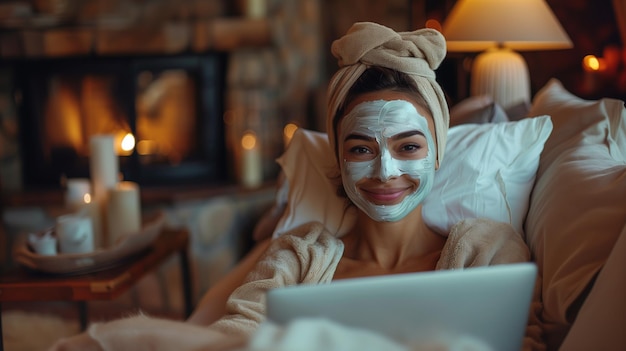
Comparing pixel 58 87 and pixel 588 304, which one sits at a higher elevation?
pixel 58 87

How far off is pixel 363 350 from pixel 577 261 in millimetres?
616

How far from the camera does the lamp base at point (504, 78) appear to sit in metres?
2.51

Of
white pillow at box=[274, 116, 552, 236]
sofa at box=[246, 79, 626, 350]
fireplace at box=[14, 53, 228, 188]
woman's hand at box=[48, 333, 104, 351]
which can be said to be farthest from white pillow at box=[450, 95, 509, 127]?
fireplace at box=[14, 53, 228, 188]

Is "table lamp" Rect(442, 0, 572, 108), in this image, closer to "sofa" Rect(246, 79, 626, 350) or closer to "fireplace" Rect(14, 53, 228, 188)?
"sofa" Rect(246, 79, 626, 350)

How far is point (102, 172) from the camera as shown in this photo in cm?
220

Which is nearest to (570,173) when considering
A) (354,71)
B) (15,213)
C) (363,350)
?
(354,71)

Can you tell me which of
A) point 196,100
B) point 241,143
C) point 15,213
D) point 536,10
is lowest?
point 15,213

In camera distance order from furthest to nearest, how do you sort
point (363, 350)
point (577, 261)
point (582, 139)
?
point (582, 139), point (577, 261), point (363, 350)

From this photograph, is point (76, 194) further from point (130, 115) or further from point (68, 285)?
point (130, 115)

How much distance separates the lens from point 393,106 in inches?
58.0

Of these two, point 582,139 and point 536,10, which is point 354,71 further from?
point 536,10

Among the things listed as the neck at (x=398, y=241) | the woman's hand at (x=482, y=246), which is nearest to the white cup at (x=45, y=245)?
the neck at (x=398, y=241)

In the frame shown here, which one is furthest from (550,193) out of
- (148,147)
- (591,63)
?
(148,147)

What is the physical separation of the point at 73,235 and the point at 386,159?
3.21 feet
